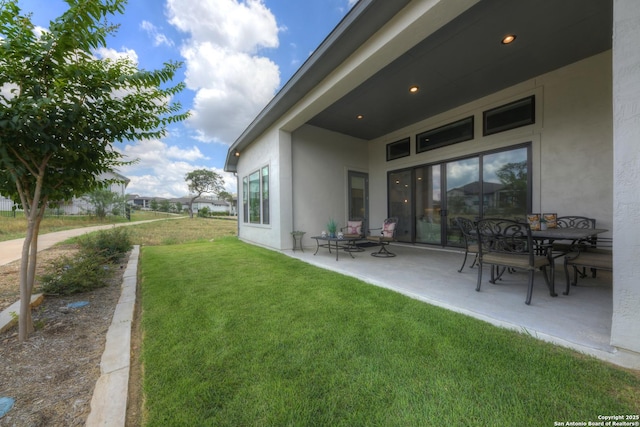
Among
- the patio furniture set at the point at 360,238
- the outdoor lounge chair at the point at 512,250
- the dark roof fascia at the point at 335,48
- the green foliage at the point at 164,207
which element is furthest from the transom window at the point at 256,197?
the green foliage at the point at 164,207

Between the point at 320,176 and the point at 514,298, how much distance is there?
4893mm

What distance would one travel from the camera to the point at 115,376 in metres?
1.46

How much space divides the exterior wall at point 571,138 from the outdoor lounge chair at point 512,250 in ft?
7.11

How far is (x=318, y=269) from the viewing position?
4074 mm

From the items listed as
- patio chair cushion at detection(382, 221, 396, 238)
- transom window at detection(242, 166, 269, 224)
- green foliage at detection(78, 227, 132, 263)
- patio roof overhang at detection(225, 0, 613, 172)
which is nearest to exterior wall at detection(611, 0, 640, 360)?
patio roof overhang at detection(225, 0, 613, 172)

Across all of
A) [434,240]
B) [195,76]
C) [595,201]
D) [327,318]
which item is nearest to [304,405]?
[327,318]

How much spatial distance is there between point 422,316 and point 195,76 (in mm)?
8942

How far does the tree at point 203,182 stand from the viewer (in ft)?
95.6

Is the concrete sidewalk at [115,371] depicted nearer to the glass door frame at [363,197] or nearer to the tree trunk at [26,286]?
the tree trunk at [26,286]

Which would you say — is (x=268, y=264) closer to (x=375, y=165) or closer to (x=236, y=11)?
(x=375, y=165)

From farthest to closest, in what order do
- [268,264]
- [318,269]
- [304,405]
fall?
[268,264] → [318,269] → [304,405]

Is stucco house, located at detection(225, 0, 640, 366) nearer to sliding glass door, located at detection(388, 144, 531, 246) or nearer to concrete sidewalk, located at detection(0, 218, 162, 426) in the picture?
sliding glass door, located at detection(388, 144, 531, 246)

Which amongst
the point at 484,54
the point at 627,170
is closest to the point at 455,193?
the point at 484,54

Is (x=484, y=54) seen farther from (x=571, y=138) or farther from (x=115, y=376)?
(x=115, y=376)
